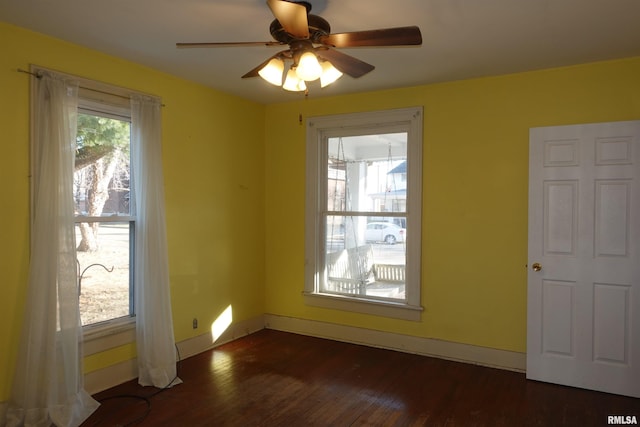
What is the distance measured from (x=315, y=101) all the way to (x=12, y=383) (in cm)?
355

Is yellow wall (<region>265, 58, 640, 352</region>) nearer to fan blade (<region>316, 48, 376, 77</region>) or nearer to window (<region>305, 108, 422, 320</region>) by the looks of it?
window (<region>305, 108, 422, 320</region>)

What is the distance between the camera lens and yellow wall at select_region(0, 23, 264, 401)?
280 centimetres

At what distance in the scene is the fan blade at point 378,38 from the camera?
205 cm

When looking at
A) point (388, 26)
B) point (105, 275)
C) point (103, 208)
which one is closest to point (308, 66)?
point (388, 26)

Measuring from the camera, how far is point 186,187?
13.2 ft

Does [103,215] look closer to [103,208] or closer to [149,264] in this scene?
[103,208]

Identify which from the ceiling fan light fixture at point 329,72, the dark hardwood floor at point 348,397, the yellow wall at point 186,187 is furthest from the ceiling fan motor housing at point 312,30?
the dark hardwood floor at point 348,397

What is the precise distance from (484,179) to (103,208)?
10.4 feet

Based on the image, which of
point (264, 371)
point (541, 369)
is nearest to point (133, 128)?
point (264, 371)

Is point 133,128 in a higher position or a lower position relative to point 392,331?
higher

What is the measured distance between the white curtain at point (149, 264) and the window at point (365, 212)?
170 cm

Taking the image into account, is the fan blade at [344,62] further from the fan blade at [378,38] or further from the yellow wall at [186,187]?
the yellow wall at [186,187]

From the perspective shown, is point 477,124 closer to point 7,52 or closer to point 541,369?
point 541,369

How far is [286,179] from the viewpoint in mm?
4914
